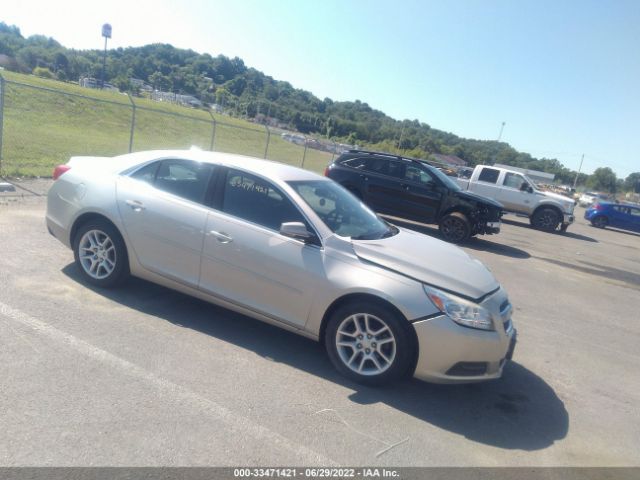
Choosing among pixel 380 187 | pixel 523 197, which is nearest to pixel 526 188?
pixel 523 197

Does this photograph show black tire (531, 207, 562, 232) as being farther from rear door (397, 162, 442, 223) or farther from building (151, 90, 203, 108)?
building (151, 90, 203, 108)

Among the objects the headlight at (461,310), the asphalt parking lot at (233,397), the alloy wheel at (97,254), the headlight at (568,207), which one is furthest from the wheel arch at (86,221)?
the headlight at (568,207)

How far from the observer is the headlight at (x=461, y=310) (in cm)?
408

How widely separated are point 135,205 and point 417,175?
30.2ft

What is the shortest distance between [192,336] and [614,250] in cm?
1609

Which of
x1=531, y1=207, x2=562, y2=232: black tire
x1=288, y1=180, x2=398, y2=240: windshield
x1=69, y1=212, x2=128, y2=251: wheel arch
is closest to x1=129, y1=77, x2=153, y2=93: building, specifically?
x1=531, y1=207, x2=562, y2=232: black tire

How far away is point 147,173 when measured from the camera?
547 cm

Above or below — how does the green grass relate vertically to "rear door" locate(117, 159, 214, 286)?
below

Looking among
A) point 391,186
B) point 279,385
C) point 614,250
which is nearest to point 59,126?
point 391,186

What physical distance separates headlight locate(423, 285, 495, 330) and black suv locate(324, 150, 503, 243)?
28.6ft

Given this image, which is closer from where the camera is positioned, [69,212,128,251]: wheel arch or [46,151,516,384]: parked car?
[46,151,516,384]: parked car

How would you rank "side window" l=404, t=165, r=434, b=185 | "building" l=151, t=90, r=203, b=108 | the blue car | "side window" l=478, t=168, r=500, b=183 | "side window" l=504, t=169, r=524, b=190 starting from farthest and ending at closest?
"building" l=151, t=90, r=203, b=108
the blue car
"side window" l=478, t=168, r=500, b=183
"side window" l=504, t=169, r=524, b=190
"side window" l=404, t=165, r=434, b=185

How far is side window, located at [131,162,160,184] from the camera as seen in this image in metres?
5.44

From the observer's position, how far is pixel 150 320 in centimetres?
501
